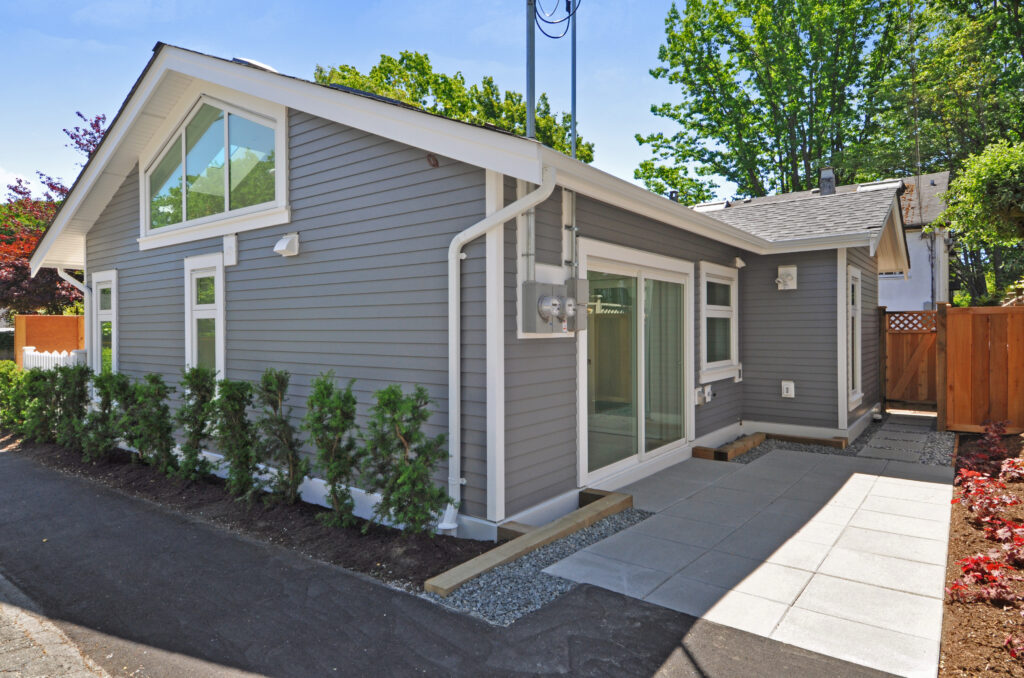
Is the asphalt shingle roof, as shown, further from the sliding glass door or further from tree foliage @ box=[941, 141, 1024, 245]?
the sliding glass door

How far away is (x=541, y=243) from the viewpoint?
13.8 ft

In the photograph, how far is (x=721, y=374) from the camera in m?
7.08

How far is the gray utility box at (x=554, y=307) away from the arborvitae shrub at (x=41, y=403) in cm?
631

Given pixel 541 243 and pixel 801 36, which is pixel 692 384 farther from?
pixel 801 36

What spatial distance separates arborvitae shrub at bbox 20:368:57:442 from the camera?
715 centimetres

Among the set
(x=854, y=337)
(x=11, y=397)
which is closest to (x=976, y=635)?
(x=854, y=337)

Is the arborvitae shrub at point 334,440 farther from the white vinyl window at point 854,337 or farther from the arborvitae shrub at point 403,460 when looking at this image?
the white vinyl window at point 854,337

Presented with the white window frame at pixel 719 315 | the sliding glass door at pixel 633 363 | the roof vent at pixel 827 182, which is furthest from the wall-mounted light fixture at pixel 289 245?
the roof vent at pixel 827 182

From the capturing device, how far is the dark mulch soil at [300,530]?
11.9ft

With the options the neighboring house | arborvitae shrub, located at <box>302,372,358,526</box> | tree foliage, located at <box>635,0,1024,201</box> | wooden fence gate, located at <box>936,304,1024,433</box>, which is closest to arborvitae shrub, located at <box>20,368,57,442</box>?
arborvitae shrub, located at <box>302,372,358,526</box>

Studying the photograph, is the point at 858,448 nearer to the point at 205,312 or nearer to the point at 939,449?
the point at 939,449

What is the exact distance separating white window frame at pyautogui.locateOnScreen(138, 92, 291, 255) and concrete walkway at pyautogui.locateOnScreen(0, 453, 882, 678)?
2.79 meters

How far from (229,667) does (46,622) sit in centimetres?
123

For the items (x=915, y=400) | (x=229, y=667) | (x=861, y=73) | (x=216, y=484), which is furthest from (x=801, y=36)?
(x=229, y=667)
